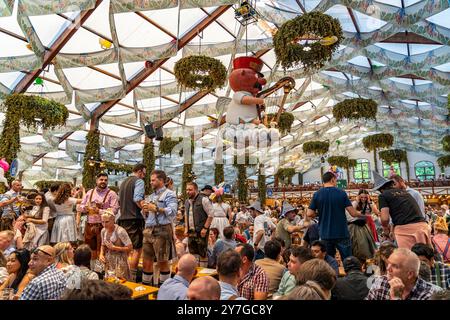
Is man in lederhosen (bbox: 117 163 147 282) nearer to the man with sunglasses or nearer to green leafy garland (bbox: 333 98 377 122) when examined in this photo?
the man with sunglasses

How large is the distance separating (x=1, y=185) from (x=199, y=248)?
5058 mm

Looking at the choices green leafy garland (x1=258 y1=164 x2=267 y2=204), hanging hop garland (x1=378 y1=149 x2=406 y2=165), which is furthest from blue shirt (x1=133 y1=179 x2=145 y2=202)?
hanging hop garland (x1=378 y1=149 x2=406 y2=165)

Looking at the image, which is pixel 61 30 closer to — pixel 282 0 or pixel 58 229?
pixel 282 0

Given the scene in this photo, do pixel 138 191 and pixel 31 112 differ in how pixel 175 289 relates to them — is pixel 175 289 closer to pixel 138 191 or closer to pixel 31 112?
pixel 138 191

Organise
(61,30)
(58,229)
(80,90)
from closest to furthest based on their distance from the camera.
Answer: (58,229), (61,30), (80,90)

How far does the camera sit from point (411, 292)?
172cm

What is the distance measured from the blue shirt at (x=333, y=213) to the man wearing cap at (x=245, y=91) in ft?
4.52

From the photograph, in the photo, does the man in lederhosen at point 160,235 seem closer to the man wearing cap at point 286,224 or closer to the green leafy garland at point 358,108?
the man wearing cap at point 286,224

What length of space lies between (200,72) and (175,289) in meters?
6.05

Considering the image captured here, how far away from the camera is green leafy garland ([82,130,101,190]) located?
1099cm

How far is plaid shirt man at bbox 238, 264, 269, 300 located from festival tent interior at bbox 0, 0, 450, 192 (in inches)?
94.7

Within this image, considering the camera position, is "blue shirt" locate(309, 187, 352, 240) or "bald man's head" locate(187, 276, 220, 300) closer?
"bald man's head" locate(187, 276, 220, 300)
